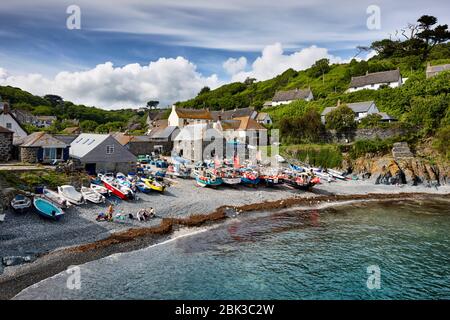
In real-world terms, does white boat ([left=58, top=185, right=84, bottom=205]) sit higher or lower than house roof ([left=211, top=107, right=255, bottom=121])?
lower

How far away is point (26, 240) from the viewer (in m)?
19.4

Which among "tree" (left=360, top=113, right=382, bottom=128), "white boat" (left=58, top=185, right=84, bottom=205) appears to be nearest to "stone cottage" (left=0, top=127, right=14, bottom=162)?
"white boat" (left=58, top=185, right=84, bottom=205)

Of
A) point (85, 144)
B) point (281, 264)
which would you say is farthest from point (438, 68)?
point (85, 144)

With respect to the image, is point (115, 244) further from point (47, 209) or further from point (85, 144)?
point (85, 144)

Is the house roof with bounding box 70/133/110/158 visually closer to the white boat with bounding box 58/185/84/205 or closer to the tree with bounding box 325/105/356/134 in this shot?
the white boat with bounding box 58/185/84/205

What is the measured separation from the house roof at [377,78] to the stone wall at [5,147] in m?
71.1

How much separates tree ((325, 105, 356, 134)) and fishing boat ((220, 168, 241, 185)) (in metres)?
23.4

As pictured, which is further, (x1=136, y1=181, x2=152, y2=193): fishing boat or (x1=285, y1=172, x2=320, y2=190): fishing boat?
(x1=285, y1=172, x2=320, y2=190): fishing boat

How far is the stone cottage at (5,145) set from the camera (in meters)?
35.0

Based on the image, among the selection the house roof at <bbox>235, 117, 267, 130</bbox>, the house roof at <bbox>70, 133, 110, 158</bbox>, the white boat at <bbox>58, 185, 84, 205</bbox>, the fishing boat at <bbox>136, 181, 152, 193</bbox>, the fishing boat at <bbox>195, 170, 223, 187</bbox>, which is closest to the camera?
the white boat at <bbox>58, 185, 84, 205</bbox>

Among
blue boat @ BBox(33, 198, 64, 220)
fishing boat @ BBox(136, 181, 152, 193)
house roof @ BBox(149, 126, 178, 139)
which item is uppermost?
house roof @ BBox(149, 126, 178, 139)

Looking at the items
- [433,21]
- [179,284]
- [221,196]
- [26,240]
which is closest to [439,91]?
[433,21]

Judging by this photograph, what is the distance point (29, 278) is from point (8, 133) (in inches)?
996

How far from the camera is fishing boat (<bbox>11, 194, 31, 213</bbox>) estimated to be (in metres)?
22.5
